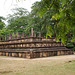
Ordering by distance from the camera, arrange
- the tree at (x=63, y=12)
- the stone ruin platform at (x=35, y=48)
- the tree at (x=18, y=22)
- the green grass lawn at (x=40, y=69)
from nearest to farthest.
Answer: the tree at (x=63, y=12), the green grass lawn at (x=40, y=69), the stone ruin platform at (x=35, y=48), the tree at (x=18, y=22)

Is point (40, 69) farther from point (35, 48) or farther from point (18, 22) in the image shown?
point (18, 22)

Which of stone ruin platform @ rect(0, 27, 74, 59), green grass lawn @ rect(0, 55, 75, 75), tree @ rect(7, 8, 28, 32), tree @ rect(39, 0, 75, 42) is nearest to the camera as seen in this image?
tree @ rect(39, 0, 75, 42)

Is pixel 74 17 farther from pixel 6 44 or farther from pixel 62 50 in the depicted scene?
pixel 6 44

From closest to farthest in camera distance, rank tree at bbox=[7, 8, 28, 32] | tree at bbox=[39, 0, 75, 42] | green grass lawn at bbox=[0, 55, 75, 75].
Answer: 1. tree at bbox=[39, 0, 75, 42]
2. green grass lawn at bbox=[0, 55, 75, 75]
3. tree at bbox=[7, 8, 28, 32]

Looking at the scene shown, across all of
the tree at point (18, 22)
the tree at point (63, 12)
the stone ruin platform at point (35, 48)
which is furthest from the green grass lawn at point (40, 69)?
the tree at point (18, 22)

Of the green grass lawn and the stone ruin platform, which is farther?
the stone ruin platform

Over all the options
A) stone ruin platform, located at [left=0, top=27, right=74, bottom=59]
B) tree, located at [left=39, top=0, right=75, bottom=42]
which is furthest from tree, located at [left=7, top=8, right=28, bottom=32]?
tree, located at [left=39, top=0, right=75, bottom=42]

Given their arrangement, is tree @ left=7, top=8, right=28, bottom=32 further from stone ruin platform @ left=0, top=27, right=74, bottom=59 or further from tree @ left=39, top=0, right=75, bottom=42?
tree @ left=39, top=0, right=75, bottom=42

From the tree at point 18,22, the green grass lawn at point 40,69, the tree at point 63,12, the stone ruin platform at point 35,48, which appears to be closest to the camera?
the tree at point 63,12

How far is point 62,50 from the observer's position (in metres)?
10.6

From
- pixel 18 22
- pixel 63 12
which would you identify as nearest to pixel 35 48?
pixel 63 12

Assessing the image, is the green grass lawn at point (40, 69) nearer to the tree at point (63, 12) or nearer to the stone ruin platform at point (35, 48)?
the tree at point (63, 12)

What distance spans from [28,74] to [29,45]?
6489 millimetres

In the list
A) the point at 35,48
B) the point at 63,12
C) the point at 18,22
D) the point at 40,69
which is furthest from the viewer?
the point at 18,22
